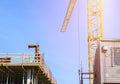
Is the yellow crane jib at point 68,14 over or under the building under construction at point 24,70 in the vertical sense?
over

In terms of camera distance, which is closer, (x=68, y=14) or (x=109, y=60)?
(x=109, y=60)

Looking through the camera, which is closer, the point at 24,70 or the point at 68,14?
the point at 24,70

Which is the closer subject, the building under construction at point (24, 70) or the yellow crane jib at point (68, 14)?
the building under construction at point (24, 70)

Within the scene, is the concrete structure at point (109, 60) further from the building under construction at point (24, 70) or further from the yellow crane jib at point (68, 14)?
the yellow crane jib at point (68, 14)

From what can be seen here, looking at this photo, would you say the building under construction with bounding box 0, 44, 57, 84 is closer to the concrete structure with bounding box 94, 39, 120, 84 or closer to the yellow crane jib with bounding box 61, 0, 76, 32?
the concrete structure with bounding box 94, 39, 120, 84

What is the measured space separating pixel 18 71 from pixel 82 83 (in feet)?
42.4

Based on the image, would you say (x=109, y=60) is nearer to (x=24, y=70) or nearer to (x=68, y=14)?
(x=24, y=70)

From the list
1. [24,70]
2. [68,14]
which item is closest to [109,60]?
[24,70]

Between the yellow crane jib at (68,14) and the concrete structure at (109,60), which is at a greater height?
the yellow crane jib at (68,14)

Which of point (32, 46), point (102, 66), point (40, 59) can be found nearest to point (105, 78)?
point (102, 66)

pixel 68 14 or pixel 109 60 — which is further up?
pixel 68 14

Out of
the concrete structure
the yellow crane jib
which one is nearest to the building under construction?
the concrete structure

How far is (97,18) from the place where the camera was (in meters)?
84.2

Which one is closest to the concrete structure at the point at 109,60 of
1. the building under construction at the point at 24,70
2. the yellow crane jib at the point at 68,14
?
the building under construction at the point at 24,70
